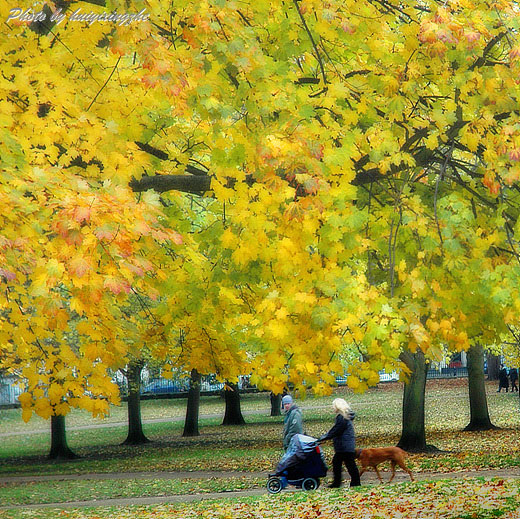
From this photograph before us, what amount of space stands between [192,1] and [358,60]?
355 cm

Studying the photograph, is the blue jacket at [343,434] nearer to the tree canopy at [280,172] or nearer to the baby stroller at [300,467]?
the baby stroller at [300,467]

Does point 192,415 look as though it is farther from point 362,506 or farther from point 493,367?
point 493,367

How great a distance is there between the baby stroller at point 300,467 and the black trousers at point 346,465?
194mm

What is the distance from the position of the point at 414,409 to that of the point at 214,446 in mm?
7600

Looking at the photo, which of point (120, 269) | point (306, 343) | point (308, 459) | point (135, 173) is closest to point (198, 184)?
point (135, 173)

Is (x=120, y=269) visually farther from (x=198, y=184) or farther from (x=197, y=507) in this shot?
(x=197, y=507)

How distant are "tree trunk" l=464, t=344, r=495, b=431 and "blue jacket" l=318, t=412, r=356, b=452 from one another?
15340 millimetres

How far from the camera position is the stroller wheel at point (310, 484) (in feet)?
46.8

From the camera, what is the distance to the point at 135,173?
964cm

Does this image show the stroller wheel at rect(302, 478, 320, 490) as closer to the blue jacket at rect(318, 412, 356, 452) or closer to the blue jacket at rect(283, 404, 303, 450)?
the blue jacket at rect(283, 404, 303, 450)

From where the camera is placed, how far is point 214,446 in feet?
93.3

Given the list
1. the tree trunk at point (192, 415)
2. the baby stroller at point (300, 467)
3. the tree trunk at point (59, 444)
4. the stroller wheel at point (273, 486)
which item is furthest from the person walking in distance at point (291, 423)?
the tree trunk at point (192, 415)

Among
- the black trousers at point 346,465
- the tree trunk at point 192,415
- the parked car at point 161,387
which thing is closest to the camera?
the black trousers at point 346,465

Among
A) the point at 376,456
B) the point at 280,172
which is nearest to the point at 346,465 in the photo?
the point at 376,456
